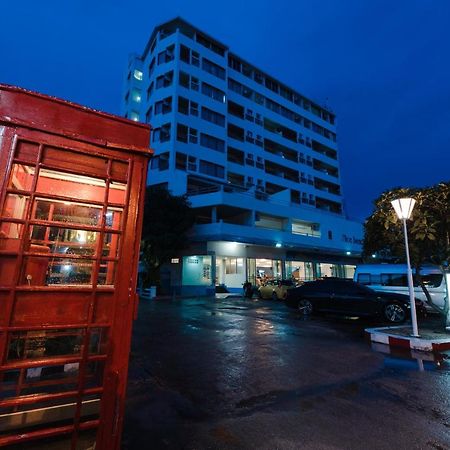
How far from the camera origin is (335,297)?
1198cm

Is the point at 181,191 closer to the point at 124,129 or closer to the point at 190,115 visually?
the point at 190,115

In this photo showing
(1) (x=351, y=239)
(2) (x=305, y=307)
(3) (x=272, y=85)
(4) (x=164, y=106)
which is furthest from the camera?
(3) (x=272, y=85)

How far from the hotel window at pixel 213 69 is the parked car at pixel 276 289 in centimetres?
2525

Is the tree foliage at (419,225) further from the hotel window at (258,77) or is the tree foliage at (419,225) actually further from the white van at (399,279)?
the hotel window at (258,77)

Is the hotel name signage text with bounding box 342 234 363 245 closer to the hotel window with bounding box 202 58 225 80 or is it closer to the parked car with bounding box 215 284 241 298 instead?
the parked car with bounding box 215 284 241 298

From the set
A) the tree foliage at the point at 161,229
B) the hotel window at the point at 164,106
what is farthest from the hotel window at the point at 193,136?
the tree foliage at the point at 161,229

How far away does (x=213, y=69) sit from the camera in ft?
112

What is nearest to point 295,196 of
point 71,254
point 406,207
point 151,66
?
point 151,66

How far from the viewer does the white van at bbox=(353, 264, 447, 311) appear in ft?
41.8

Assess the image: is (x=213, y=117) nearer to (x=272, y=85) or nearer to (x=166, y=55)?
(x=166, y=55)

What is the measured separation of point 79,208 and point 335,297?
36.3 ft

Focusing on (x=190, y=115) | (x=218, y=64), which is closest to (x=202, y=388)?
(x=190, y=115)

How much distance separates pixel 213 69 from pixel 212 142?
364 inches

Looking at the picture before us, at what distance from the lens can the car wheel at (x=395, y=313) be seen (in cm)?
1095
